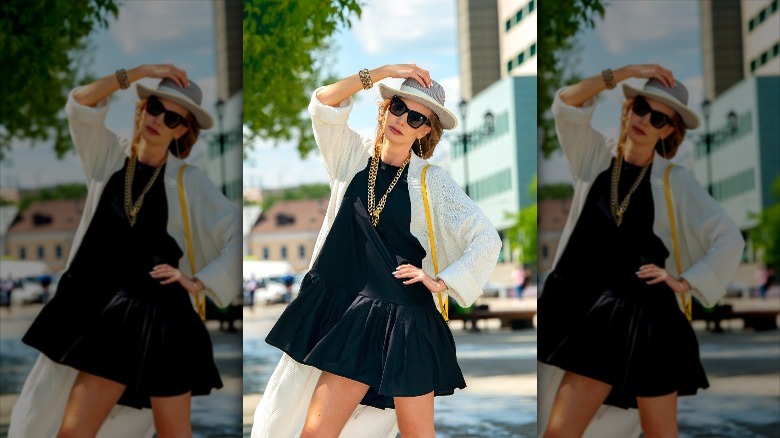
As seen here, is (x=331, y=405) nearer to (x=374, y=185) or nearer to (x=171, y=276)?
(x=374, y=185)

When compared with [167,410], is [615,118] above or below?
above

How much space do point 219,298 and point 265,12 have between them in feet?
4.97

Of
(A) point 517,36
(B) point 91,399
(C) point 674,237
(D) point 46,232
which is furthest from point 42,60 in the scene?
(C) point 674,237

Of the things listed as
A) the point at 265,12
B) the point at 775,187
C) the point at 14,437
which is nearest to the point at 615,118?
the point at 775,187

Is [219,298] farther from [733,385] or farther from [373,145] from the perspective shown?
[733,385]

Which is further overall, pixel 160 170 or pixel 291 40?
pixel 291 40

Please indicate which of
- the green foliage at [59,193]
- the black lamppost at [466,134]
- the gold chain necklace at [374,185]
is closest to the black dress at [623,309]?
the black lamppost at [466,134]

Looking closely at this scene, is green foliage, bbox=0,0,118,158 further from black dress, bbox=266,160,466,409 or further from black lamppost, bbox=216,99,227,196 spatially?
black dress, bbox=266,160,466,409

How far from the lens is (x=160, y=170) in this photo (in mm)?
6195

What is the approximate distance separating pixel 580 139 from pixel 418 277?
167 centimetres

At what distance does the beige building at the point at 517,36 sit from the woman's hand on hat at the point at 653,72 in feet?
1.65

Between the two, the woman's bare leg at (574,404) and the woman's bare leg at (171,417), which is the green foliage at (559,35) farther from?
the woman's bare leg at (171,417)

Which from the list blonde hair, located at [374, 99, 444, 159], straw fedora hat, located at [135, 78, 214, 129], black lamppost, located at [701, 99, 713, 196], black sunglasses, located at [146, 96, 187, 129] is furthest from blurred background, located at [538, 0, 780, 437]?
black sunglasses, located at [146, 96, 187, 129]

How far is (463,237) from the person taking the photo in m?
5.39
